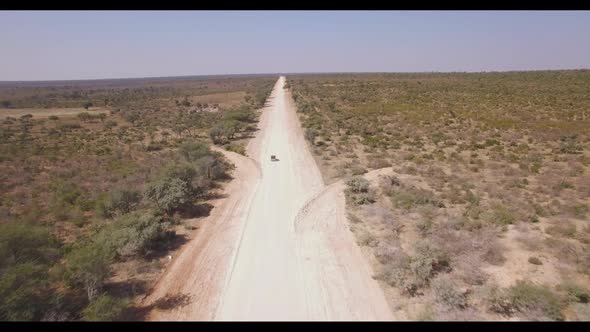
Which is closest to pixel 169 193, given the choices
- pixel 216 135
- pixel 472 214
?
pixel 472 214

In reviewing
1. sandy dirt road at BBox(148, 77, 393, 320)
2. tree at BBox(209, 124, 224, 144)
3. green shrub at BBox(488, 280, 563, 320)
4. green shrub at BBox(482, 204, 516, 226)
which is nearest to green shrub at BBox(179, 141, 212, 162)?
sandy dirt road at BBox(148, 77, 393, 320)

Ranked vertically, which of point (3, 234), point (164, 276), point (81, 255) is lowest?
Result: point (164, 276)

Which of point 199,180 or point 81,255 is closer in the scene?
point 81,255

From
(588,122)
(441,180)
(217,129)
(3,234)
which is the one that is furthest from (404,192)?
(588,122)

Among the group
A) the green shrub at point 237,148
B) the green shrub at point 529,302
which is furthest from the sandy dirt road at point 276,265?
the green shrub at point 237,148

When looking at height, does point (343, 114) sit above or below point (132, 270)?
above

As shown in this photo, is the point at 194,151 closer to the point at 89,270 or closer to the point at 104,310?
the point at 89,270

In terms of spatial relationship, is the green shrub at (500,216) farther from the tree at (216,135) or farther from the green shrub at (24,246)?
the tree at (216,135)

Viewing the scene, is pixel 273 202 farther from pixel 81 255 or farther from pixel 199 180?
pixel 81 255
